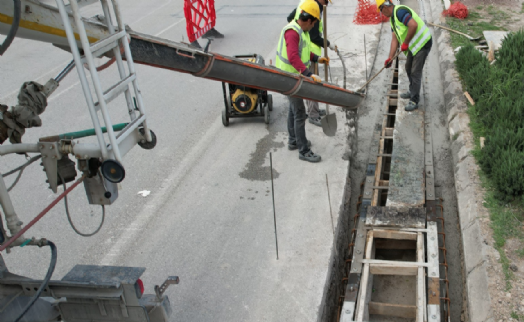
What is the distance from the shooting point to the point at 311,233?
16.8 feet

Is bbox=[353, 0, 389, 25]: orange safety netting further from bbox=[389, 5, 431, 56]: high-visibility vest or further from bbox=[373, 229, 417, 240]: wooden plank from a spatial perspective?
bbox=[373, 229, 417, 240]: wooden plank

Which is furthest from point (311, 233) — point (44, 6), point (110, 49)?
point (44, 6)

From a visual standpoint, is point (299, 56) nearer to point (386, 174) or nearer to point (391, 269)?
point (386, 174)

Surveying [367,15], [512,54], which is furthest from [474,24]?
[512,54]

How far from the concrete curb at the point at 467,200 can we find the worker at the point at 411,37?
0.74 meters

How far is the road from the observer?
4.48 m

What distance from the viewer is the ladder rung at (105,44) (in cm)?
286

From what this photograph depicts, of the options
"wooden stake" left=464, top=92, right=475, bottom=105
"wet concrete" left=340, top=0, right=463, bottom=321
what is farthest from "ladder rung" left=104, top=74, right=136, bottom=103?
"wooden stake" left=464, top=92, right=475, bottom=105

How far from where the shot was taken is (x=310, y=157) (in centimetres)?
651

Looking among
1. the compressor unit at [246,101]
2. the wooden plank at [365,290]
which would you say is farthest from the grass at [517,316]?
the compressor unit at [246,101]

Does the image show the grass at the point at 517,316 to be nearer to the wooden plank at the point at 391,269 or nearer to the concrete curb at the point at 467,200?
the concrete curb at the point at 467,200

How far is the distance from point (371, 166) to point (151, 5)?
39.5 ft

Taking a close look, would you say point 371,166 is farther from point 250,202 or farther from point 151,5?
point 151,5

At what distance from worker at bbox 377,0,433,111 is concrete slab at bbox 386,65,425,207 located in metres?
0.42
